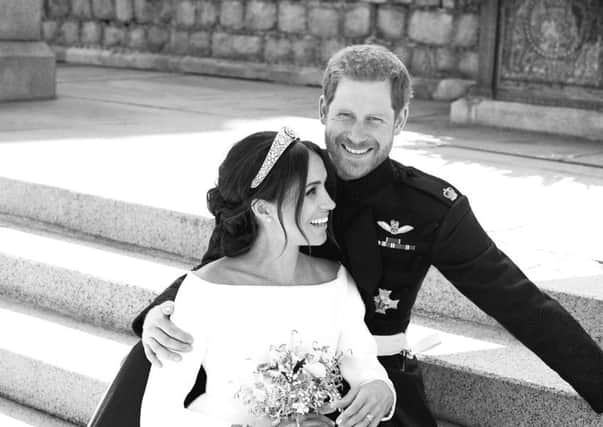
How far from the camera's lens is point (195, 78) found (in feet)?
30.7

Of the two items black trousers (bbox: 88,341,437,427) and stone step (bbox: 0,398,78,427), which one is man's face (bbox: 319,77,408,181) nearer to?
black trousers (bbox: 88,341,437,427)

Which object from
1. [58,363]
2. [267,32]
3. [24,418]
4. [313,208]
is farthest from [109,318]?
[267,32]

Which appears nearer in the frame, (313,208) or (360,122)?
(313,208)

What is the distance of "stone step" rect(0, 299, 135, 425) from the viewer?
11.1 feet

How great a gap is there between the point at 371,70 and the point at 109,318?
152 cm

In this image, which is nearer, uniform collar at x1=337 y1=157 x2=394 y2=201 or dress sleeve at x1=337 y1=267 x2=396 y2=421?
dress sleeve at x1=337 y1=267 x2=396 y2=421

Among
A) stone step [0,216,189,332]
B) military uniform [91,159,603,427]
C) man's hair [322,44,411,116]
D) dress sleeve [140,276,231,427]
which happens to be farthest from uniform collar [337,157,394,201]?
stone step [0,216,189,332]

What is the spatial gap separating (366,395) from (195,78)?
23.5ft

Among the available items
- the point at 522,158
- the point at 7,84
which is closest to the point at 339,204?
the point at 522,158

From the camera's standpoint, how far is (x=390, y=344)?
2768 millimetres

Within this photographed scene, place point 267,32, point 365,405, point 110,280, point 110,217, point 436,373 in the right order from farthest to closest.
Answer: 1. point 267,32
2. point 110,217
3. point 110,280
4. point 436,373
5. point 365,405

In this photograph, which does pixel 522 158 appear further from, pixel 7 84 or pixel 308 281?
pixel 7 84

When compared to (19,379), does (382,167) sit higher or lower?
higher

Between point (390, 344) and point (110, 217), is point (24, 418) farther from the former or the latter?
point (390, 344)
